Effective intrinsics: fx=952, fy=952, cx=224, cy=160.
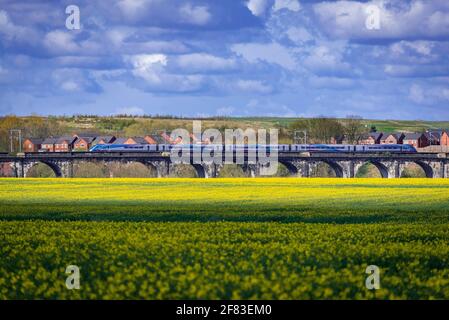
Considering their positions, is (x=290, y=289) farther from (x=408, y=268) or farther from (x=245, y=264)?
(x=408, y=268)

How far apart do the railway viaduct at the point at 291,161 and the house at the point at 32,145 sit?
71896 mm

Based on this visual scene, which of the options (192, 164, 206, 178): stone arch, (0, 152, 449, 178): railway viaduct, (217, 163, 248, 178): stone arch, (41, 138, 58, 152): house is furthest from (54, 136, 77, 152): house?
(192, 164, 206, 178): stone arch

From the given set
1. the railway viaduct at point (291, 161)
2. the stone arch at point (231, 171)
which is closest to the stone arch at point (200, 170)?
the railway viaduct at point (291, 161)

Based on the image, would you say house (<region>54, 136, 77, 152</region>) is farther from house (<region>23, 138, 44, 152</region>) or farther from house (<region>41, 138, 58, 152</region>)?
house (<region>23, 138, 44, 152</region>)

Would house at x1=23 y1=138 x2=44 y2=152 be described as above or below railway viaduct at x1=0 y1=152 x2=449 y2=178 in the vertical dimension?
above

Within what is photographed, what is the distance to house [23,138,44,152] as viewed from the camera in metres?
196

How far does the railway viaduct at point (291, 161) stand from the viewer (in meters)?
123

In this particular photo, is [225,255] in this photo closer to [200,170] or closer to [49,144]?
[200,170]

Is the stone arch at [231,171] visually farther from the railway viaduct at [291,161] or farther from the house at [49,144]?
the house at [49,144]

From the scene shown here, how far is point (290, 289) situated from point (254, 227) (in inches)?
586

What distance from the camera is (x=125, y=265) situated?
2267 cm

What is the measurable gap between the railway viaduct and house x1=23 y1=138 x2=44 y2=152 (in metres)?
71.9

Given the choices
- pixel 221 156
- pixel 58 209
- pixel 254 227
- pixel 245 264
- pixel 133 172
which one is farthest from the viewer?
pixel 133 172

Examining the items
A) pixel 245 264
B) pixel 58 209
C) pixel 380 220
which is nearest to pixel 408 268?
pixel 245 264
